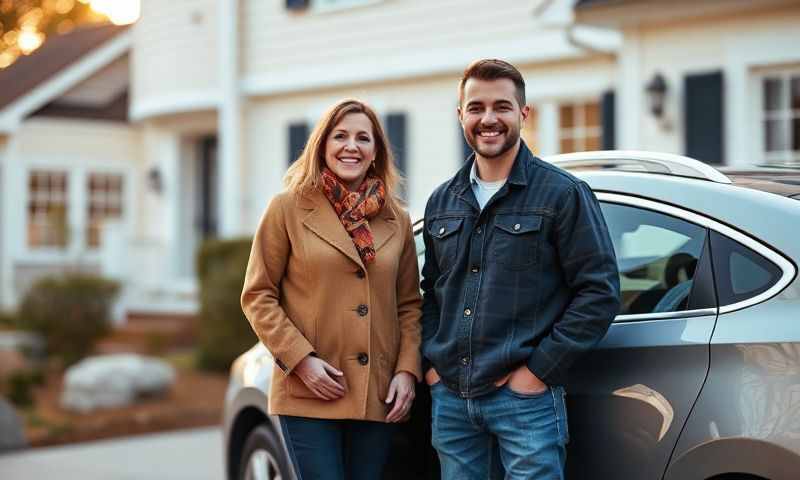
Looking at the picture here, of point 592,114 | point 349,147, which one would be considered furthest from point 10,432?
point 592,114

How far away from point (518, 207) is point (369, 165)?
699 mm

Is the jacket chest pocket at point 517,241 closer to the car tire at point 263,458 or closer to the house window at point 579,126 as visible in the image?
the car tire at point 263,458

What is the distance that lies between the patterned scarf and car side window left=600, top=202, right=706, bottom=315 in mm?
755

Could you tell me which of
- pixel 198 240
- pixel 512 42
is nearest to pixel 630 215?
pixel 512 42

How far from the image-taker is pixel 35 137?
56.1 ft

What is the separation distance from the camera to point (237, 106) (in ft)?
48.1

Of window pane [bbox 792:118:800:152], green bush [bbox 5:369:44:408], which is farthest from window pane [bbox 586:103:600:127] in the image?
green bush [bbox 5:369:44:408]

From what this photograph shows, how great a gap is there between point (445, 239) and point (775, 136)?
653cm

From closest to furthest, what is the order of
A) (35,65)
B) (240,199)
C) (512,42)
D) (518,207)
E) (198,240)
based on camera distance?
(518,207), (512,42), (240,199), (198,240), (35,65)

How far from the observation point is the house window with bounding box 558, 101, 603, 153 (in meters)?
11.3

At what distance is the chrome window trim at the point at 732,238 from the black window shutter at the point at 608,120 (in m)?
7.21

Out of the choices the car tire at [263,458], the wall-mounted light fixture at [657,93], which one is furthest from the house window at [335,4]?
the car tire at [263,458]

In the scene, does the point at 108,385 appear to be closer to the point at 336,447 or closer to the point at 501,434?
the point at 336,447

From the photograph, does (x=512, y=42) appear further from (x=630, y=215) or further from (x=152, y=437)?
(x=630, y=215)
